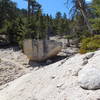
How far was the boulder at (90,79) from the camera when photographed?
6.91 metres

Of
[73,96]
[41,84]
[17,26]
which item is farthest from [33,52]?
[73,96]

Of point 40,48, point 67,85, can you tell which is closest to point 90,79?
point 67,85

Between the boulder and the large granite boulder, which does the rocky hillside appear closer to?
the boulder

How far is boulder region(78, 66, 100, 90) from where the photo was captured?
691 centimetres

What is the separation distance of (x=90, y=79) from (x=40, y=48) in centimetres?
1484

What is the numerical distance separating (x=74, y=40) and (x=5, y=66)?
1117 cm

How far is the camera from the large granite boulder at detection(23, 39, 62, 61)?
21562 millimetres

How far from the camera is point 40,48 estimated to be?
21641 millimetres

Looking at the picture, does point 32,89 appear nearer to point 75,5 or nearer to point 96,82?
point 96,82

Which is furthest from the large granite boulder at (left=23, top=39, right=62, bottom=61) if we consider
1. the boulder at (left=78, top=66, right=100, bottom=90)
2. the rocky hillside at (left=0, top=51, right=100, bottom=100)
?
the boulder at (left=78, top=66, right=100, bottom=90)

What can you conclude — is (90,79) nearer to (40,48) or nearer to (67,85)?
(67,85)

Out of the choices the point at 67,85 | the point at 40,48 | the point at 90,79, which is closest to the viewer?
the point at 90,79

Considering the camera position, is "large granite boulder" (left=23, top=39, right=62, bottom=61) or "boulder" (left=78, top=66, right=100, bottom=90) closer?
"boulder" (left=78, top=66, right=100, bottom=90)

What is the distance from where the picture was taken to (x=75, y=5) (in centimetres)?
2044
